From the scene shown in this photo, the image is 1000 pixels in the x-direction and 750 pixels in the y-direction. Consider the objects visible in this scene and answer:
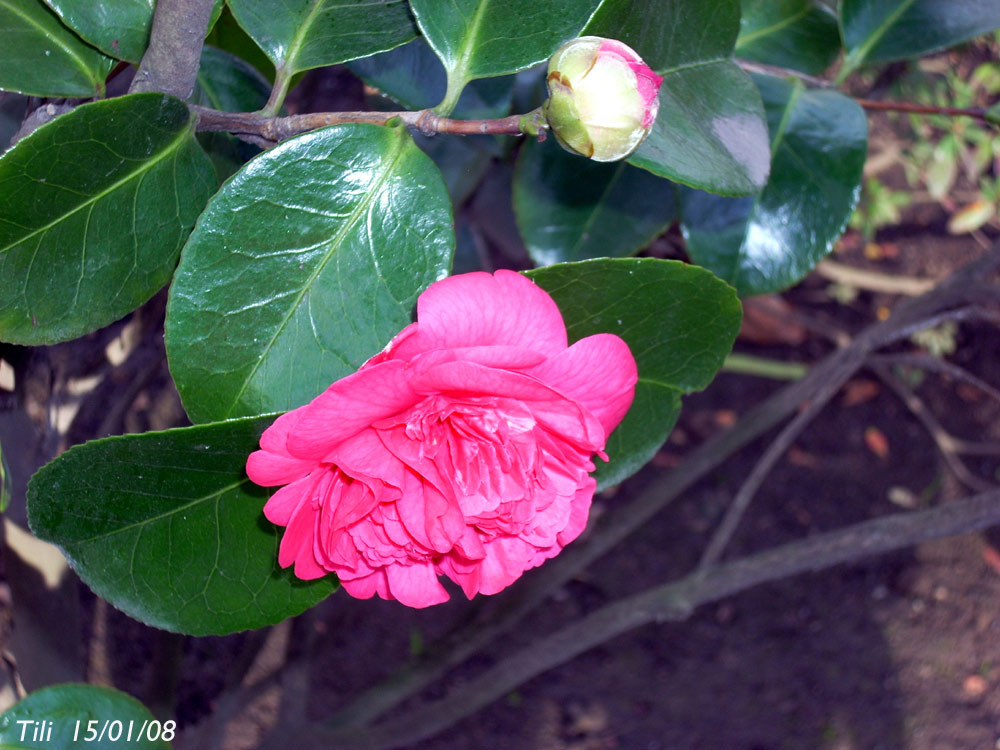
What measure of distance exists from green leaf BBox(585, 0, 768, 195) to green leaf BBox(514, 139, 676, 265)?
42 centimetres

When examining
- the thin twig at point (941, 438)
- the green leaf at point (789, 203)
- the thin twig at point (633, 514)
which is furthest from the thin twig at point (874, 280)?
the green leaf at point (789, 203)

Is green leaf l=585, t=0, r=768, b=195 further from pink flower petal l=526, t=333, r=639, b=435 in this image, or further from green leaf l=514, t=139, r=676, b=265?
green leaf l=514, t=139, r=676, b=265

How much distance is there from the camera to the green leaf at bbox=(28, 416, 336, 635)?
2.08ft

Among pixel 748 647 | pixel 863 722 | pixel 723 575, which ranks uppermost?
pixel 723 575

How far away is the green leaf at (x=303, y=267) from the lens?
0.60 metres

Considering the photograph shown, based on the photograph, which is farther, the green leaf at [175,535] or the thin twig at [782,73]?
the thin twig at [782,73]

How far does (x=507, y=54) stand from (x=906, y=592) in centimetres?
264

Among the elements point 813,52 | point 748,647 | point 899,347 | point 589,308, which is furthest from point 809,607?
point 589,308

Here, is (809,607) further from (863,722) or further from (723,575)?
(723,575)

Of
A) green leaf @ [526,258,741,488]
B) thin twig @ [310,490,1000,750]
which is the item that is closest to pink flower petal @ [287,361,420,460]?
green leaf @ [526,258,741,488]

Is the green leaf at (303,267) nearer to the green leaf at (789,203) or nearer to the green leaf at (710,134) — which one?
the green leaf at (710,134)

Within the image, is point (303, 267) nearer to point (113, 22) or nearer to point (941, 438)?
point (113, 22)

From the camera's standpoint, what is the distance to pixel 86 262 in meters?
0.64

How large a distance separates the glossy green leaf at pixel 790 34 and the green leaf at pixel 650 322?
0.58m
